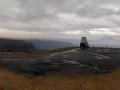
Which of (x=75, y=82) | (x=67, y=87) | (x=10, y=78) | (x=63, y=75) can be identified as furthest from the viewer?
(x=63, y=75)

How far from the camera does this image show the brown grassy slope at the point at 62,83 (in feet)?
53.4

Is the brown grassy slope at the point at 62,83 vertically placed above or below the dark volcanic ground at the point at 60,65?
below

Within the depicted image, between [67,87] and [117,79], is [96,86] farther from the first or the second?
[117,79]

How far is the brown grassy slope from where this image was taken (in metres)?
16.3

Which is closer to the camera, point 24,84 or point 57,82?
point 24,84

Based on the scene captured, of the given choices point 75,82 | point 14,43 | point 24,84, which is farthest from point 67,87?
point 14,43

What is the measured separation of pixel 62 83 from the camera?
17875 millimetres

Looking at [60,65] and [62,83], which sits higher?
[60,65]

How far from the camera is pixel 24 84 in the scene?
17.2 m

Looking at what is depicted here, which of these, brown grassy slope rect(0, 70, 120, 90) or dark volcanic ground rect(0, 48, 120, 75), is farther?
dark volcanic ground rect(0, 48, 120, 75)

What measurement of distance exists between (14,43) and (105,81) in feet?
600

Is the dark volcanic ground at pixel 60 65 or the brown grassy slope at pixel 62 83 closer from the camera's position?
the brown grassy slope at pixel 62 83

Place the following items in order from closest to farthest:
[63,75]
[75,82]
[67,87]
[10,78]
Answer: [67,87] < [75,82] < [10,78] < [63,75]

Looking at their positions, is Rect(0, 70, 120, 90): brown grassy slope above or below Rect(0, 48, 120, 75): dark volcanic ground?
below
